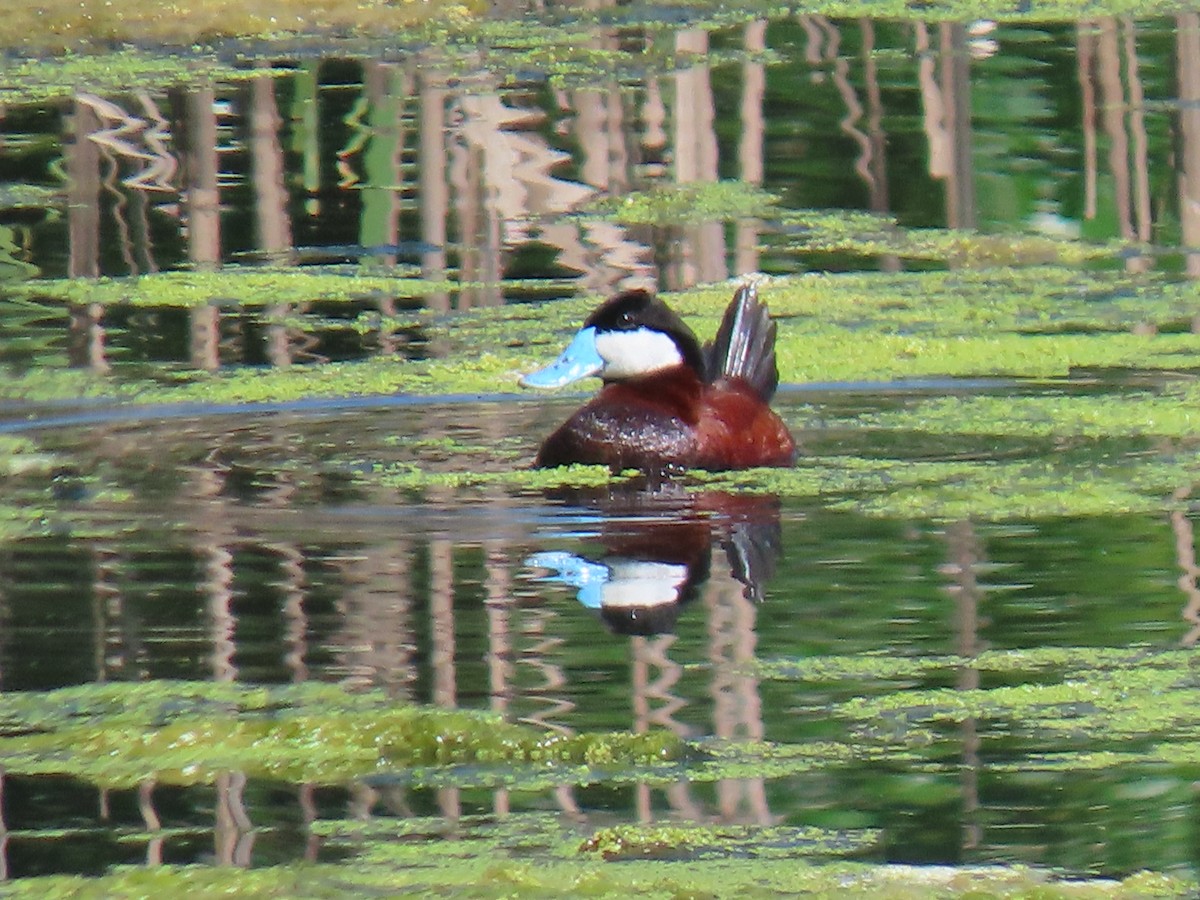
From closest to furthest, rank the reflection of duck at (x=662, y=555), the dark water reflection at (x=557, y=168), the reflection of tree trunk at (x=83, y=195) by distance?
the reflection of duck at (x=662, y=555) < the dark water reflection at (x=557, y=168) < the reflection of tree trunk at (x=83, y=195)

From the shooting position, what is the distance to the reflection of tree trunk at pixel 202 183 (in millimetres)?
9812

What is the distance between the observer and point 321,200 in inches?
423

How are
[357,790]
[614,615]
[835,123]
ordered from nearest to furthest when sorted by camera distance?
[357,790] < [614,615] < [835,123]

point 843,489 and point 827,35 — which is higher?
point 827,35

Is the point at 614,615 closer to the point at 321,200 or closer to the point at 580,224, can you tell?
the point at 580,224

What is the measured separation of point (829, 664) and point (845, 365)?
335 centimetres

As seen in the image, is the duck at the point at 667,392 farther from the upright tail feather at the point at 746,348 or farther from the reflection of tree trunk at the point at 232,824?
the reflection of tree trunk at the point at 232,824

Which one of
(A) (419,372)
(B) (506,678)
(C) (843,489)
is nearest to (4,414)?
(A) (419,372)

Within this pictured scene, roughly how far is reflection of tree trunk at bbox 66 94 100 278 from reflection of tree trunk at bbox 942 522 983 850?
4.37m

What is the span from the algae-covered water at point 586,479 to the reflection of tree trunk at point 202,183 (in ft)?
0.10

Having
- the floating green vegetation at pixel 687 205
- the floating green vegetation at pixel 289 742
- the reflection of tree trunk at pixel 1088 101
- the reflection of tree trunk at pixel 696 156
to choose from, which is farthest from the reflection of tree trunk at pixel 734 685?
the reflection of tree trunk at pixel 1088 101

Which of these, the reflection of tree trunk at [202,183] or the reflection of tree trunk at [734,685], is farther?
the reflection of tree trunk at [202,183]

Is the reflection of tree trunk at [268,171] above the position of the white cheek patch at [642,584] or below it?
above

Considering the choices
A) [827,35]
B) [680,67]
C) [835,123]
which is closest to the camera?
[835,123]
